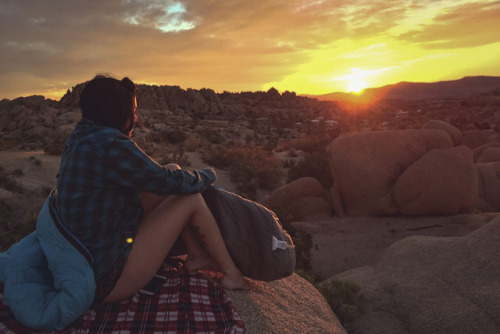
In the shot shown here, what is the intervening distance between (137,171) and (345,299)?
3.05 metres

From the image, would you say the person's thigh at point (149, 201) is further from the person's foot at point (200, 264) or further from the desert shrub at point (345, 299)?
the desert shrub at point (345, 299)

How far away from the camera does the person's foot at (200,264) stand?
116 inches

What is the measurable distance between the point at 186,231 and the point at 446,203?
725 centimetres

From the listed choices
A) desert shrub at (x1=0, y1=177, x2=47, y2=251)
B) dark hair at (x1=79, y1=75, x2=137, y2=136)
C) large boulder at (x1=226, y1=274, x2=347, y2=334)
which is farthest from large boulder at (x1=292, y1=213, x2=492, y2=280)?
desert shrub at (x1=0, y1=177, x2=47, y2=251)

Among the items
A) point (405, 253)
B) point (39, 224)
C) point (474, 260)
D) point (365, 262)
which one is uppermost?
point (39, 224)

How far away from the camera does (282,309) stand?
302 cm

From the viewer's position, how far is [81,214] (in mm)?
2195

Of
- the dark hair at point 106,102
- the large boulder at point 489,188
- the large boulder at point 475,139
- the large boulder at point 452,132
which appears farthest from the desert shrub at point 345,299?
the large boulder at point 475,139

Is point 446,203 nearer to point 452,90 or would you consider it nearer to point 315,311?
point 315,311

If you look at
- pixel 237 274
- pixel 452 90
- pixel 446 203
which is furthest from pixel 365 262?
pixel 452 90

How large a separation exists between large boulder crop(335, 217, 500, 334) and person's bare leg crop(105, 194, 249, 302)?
224cm

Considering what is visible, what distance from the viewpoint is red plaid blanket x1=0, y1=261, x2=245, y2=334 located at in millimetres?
2213

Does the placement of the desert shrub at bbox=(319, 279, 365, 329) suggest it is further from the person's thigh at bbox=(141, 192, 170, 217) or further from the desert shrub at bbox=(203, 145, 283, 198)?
the desert shrub at bbox=(203, 145, 283, 198)

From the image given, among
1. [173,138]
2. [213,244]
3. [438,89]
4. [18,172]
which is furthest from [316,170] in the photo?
[438,89]
